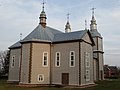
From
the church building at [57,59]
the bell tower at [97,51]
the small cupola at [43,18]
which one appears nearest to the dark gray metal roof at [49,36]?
the church building at [57,59]

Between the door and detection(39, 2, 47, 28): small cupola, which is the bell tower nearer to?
detection(39, 2, 47, 28): small cupola

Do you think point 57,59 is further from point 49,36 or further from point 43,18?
point 43,18

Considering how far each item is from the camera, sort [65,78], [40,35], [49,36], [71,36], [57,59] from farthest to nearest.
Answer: [49,36] < [40,35] < [57,59] < [71,36] < [65,78]

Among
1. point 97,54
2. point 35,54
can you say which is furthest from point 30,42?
A: point 97,54

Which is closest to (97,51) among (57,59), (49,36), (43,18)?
(43,18)

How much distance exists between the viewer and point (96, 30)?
1871 inches

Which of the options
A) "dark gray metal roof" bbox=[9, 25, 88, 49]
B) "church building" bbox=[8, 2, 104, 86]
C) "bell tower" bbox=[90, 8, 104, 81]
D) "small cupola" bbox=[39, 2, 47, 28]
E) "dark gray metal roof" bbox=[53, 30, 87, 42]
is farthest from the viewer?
"bell tower" bbox=[90, 8, 104, 81]

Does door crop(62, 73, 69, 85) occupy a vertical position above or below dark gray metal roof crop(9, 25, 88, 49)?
below

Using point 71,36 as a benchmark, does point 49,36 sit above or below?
above

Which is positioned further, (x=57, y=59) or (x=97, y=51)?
(x=97, y=51)

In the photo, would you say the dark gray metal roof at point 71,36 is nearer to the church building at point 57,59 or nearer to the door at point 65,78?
the church building at point 57,59

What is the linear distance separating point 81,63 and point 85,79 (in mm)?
2517

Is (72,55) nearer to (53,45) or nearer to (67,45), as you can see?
(67,45)

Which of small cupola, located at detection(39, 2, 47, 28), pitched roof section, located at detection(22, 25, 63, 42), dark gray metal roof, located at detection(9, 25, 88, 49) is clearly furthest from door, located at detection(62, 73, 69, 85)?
small cupola, located at detection(39, 2, 47, 28)
